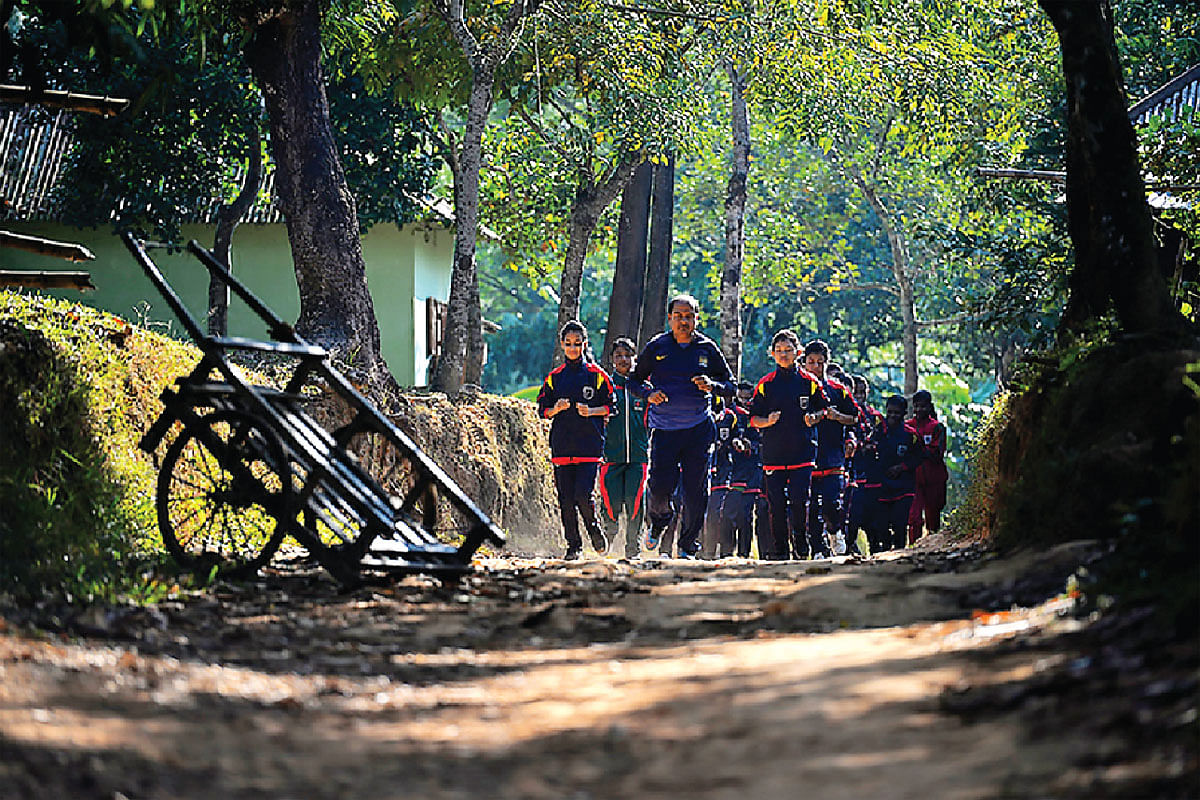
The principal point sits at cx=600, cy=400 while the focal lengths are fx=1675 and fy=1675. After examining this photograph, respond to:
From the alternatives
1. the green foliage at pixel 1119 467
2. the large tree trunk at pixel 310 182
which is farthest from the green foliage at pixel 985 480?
the large tree trunk at pixel 310 182

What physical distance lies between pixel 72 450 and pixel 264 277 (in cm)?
1910

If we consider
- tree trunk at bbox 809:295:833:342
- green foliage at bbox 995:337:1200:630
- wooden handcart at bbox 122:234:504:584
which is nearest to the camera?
green foliage at bbox 995:337:1200:630

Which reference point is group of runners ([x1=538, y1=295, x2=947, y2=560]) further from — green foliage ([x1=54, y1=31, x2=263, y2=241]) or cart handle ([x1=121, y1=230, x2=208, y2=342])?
green foliage ([x1=54, y1=31, x2=263, y2=241])

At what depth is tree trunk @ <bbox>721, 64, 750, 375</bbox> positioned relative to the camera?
2391 cm

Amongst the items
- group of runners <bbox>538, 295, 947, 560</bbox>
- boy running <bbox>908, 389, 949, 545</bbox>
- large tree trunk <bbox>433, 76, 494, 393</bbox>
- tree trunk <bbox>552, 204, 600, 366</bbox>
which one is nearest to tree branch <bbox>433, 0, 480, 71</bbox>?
large tree trunk <bbox>433, 76, 494, 393</bbox>

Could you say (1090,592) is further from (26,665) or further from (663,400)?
(663,400)

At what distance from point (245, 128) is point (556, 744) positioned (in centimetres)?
1944

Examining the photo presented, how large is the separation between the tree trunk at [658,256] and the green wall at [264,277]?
4.80 m

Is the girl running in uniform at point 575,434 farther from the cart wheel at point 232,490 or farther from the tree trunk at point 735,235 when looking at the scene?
the tree trunk at point 735,235

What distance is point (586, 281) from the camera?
51.1 meters

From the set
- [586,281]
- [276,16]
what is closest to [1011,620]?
[276,16]

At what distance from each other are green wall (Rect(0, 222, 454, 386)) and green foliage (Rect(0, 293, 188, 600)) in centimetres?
1643

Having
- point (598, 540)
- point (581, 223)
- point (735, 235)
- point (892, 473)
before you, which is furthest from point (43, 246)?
point (735, 235)

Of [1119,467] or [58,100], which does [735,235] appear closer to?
[58,100]
